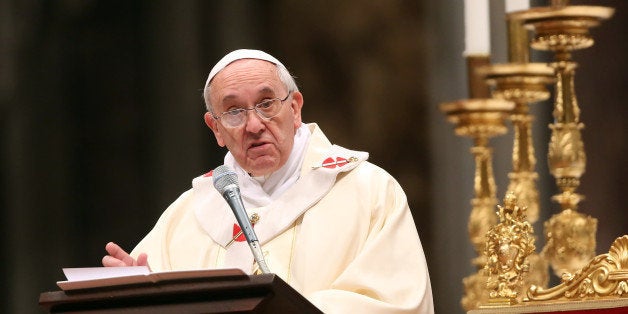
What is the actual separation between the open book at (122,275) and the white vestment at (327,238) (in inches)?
24.9

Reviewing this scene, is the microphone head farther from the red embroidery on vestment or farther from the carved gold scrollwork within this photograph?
the carved gold scrollwork

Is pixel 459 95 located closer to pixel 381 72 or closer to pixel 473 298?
pixel 381 72

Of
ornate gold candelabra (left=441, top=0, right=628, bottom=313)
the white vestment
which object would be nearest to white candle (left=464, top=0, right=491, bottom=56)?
ornate gold candelabra (left=441, top=0, right=628, bottom=313)

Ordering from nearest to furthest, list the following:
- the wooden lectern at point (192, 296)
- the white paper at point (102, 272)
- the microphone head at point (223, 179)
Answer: the wooden lectern at point (192, 296) → the white paper at point (102, 272) → the microphone head at point (223, 179)

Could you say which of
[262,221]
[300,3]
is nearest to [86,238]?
[300,3]

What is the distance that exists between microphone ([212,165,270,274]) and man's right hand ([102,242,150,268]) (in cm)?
32

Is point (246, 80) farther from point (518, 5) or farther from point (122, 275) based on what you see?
point (518, 5)

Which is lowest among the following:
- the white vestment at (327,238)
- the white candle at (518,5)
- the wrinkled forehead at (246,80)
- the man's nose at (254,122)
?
the white vestment at (327,238)

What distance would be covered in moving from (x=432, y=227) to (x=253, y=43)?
5.16 ft

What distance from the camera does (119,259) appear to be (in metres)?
4.35

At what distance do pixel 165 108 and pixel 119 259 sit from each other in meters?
5.46

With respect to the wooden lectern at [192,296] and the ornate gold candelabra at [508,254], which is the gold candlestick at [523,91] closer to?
the ornate gold candelabra at [508,254]

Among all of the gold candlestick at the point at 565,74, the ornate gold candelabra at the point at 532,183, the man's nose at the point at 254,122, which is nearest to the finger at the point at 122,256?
the man's nose at the point at 254,122

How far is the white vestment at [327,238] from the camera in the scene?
14.8 ft
